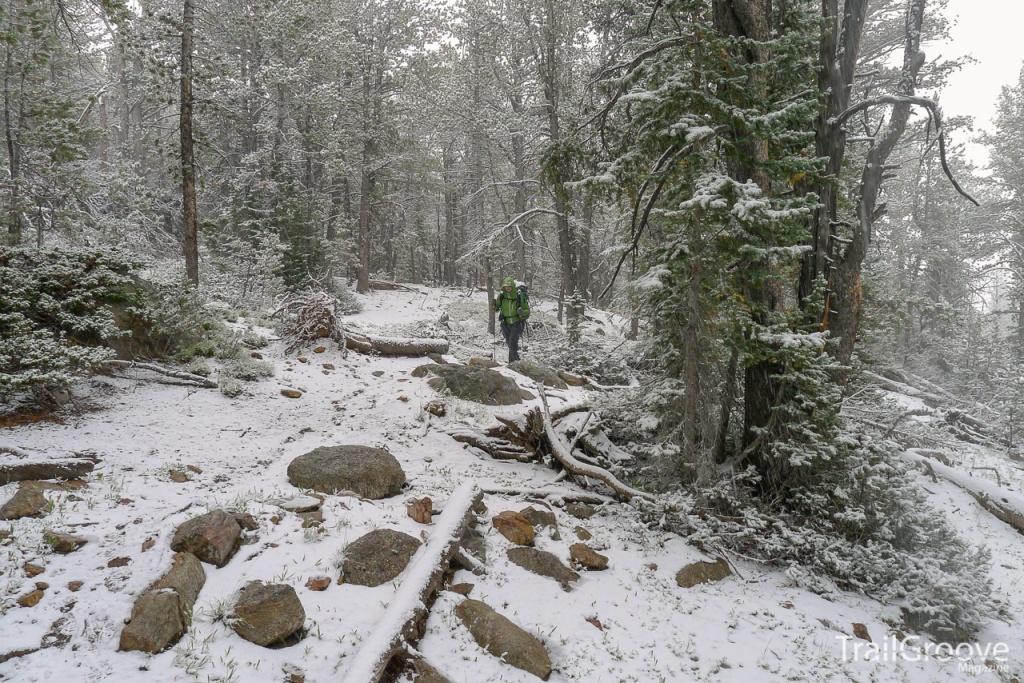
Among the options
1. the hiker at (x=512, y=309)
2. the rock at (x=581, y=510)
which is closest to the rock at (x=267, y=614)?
the rock at (x=581, y=510)

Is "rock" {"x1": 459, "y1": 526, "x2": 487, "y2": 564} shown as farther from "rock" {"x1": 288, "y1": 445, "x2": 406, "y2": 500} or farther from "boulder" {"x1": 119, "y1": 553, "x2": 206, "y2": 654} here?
"boulder" {"x1": 119, "y1": 553, "x2": 206, "y2": 654}

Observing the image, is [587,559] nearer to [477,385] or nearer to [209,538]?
[209,538]

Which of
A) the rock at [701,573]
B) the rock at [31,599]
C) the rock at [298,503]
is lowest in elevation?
the rock at [701,573]

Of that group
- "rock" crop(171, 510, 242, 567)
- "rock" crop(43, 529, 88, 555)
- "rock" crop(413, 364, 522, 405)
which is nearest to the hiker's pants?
A: "rock" crop(413, 364, 522, 405)

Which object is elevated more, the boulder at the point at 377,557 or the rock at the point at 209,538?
the rock at the point at 209,538

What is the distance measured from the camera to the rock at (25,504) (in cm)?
389

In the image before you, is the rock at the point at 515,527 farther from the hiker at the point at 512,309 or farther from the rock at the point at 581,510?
the hiker at the point at 512,309

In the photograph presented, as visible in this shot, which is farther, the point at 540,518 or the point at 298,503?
the point at 540,518

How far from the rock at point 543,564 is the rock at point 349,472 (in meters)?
1.57

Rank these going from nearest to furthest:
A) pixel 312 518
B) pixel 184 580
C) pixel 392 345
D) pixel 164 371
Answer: pixel 184 580, pixel 312 518, pixel 164 371, pixel 392 345

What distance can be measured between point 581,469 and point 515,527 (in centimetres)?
143

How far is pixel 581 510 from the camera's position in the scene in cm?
603

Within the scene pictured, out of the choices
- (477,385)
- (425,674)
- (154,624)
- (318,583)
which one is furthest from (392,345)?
(425,674)

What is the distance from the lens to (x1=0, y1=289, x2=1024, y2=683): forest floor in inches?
125
